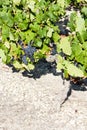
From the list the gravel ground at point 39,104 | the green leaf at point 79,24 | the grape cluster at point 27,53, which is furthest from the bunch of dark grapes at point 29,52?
the green leaf at point 79,24

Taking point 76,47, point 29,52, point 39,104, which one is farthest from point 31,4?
point 39,104

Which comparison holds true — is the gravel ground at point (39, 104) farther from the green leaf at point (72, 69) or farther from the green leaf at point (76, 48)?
the green leaf at point (76, 48)

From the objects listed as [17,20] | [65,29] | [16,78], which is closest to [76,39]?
[17,20]

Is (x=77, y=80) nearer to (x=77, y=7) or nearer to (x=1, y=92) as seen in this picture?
(x=1, y=92)

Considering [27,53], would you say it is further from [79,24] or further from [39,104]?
[79,24]

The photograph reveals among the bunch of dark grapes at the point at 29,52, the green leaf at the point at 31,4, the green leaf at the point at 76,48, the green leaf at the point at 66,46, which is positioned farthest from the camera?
the bunch of dark grapes at the point at 29,52

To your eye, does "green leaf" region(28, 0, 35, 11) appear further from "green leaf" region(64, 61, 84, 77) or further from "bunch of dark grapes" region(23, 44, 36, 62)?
"green leaf" region(64, 61, 84, 77)
